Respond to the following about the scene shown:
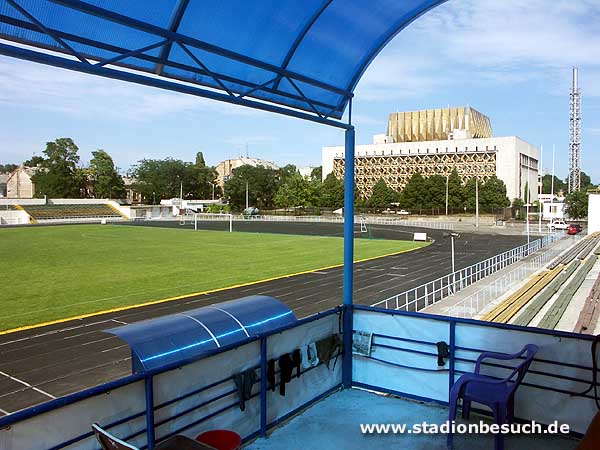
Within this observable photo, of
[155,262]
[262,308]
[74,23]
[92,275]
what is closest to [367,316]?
[262,308]

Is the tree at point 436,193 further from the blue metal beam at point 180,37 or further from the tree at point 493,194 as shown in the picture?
the blue metal beam at point 180,37

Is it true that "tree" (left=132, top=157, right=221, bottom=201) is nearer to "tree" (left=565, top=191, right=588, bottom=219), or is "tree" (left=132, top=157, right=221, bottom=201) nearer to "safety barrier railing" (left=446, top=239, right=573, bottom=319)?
"tree" (left=565, top=191, right=588, bottom=219)

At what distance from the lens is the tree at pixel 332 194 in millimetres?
99125

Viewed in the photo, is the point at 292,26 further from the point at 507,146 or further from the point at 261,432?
the point at 507,146

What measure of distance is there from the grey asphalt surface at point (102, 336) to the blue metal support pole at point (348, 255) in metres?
6.36

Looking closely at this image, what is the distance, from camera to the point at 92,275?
25750mm

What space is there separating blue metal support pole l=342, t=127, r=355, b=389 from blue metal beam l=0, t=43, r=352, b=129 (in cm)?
62

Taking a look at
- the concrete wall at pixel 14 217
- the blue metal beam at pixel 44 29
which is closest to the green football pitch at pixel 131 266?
the blue metal beam at pixel 44 29

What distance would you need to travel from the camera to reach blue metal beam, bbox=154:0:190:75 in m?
4.97

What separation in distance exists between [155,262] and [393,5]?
27869 millimetres

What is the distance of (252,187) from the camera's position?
109m

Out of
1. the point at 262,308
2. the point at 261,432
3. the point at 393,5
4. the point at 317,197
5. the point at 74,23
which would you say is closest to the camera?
the point at 74,23

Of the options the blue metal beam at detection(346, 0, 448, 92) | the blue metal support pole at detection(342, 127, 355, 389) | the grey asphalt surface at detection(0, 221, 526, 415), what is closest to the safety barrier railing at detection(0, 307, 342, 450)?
the blue metal support pole at detection(342, 127, 355, 389)

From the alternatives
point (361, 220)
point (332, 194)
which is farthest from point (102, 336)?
point (332, 194)
